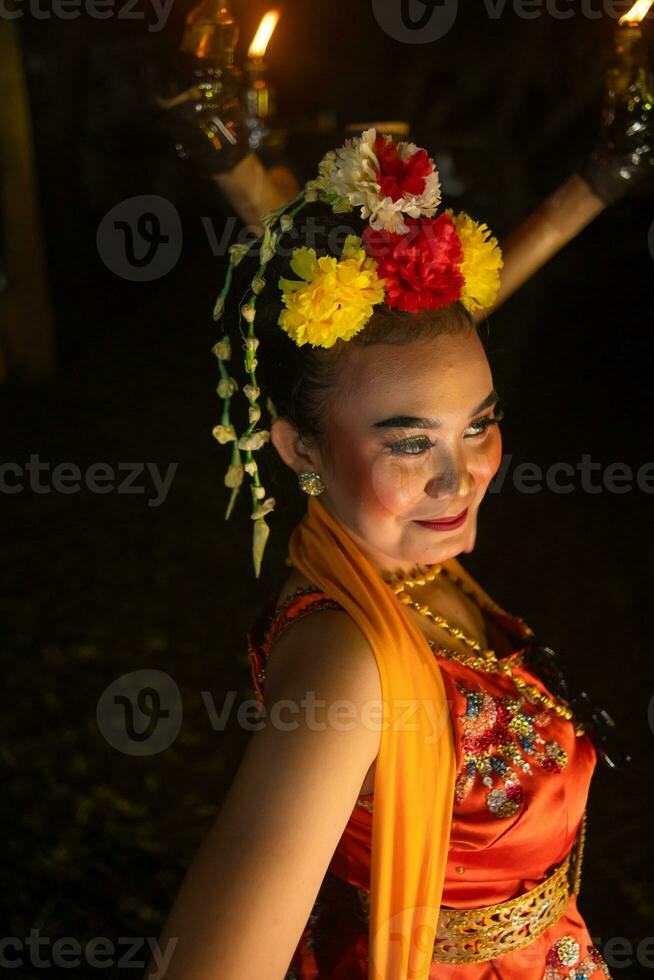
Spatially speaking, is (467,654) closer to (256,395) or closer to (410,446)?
(410,446)

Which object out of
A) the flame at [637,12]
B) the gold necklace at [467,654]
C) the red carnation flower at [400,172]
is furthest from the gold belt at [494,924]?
the flame at [637,12]

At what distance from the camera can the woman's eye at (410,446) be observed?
3.83 ft

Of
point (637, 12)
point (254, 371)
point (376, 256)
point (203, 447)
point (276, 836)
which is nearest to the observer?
point (276, 836)

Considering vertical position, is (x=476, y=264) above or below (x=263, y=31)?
below

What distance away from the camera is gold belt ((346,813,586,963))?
3.99ft

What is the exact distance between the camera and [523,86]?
5.11m

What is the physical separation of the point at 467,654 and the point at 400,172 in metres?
0.65

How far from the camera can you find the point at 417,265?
1.17m

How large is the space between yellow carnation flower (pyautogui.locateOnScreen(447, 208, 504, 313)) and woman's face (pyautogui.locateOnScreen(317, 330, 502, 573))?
0.07 meters

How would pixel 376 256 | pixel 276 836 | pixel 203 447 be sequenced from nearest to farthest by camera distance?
pixel 276 836, pixel 376 256, pixel 203 447

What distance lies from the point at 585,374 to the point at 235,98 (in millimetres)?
3596

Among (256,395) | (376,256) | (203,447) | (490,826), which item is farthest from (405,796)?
(203,447)

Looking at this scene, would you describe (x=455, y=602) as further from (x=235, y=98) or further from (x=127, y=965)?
(x=127, y=965)

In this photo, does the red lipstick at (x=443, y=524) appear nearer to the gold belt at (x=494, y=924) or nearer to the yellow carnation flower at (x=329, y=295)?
the yellow carnation flower at (x=329, y=295)
